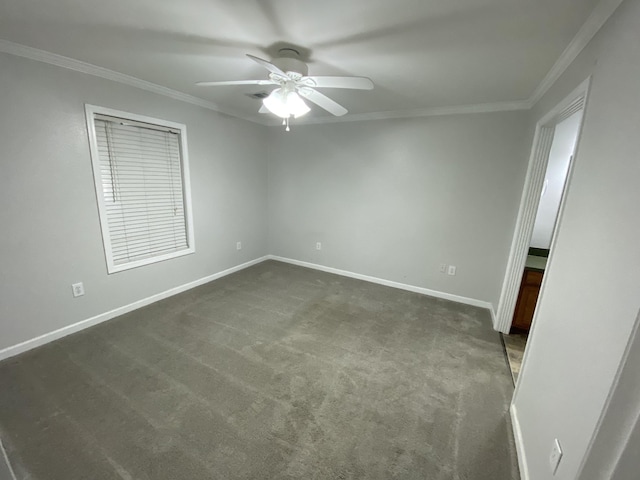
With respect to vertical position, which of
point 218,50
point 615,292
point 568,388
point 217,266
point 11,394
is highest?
point 218,50

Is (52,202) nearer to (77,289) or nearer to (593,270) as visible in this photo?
(77,289)

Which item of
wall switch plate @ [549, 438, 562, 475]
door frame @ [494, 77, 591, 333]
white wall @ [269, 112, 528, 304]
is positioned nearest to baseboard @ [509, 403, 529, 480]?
wall switch plate @ [549, 438, 562, 475]

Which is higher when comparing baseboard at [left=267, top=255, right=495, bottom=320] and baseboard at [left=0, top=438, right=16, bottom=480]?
baseboard at [left=0, top=438, right=16, bottom=480]

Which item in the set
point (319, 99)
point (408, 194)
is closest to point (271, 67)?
point (319, 99)

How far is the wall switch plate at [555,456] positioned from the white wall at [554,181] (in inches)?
94.5

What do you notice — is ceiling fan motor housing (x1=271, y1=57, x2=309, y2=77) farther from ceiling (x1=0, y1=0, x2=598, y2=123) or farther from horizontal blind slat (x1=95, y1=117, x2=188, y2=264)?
horizontal blind slat (x1=95, y1=117, x2=188, y2=264)

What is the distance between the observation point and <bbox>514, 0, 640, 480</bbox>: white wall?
2.79 ft

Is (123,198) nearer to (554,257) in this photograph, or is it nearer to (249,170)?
(249,170)

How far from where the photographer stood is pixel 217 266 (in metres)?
3.81

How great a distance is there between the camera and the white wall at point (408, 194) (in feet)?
9.62

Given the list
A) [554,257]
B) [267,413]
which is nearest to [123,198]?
[267,413]

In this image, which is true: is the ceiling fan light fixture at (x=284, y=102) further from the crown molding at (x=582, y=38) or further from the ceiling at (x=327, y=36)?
the crown molding at (x=582, y=38)

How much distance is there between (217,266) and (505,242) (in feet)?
12.3

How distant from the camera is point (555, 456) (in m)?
1.07
